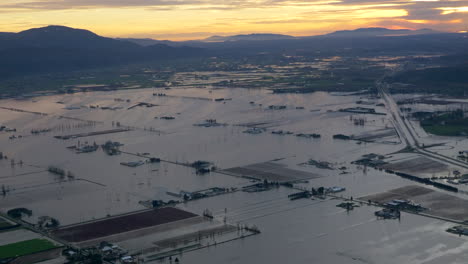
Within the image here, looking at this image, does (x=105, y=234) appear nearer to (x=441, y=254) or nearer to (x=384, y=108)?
(x=441, y=254)

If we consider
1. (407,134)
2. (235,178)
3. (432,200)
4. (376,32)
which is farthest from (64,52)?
(376,32)

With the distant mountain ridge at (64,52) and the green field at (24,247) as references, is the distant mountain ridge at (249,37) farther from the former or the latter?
the green field at (24,247)

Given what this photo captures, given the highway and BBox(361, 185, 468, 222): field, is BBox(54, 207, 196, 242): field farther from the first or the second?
the highway

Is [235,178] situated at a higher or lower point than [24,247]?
higher

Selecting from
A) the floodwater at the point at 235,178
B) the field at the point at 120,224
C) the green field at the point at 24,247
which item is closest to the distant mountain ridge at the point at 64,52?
the floodwater at the point at 235,178

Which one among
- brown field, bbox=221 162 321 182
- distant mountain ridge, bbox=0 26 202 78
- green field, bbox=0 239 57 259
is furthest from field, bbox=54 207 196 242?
distant mountain ridge, bbox=0 26 202 78

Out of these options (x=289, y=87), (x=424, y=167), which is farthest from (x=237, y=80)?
(x=424, y=167)

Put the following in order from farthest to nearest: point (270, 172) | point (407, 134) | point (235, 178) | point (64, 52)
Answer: point (64, 52)
point (407, 134)
point (270, 172)
point (235, 178)

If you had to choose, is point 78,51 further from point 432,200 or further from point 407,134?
point 432,200
